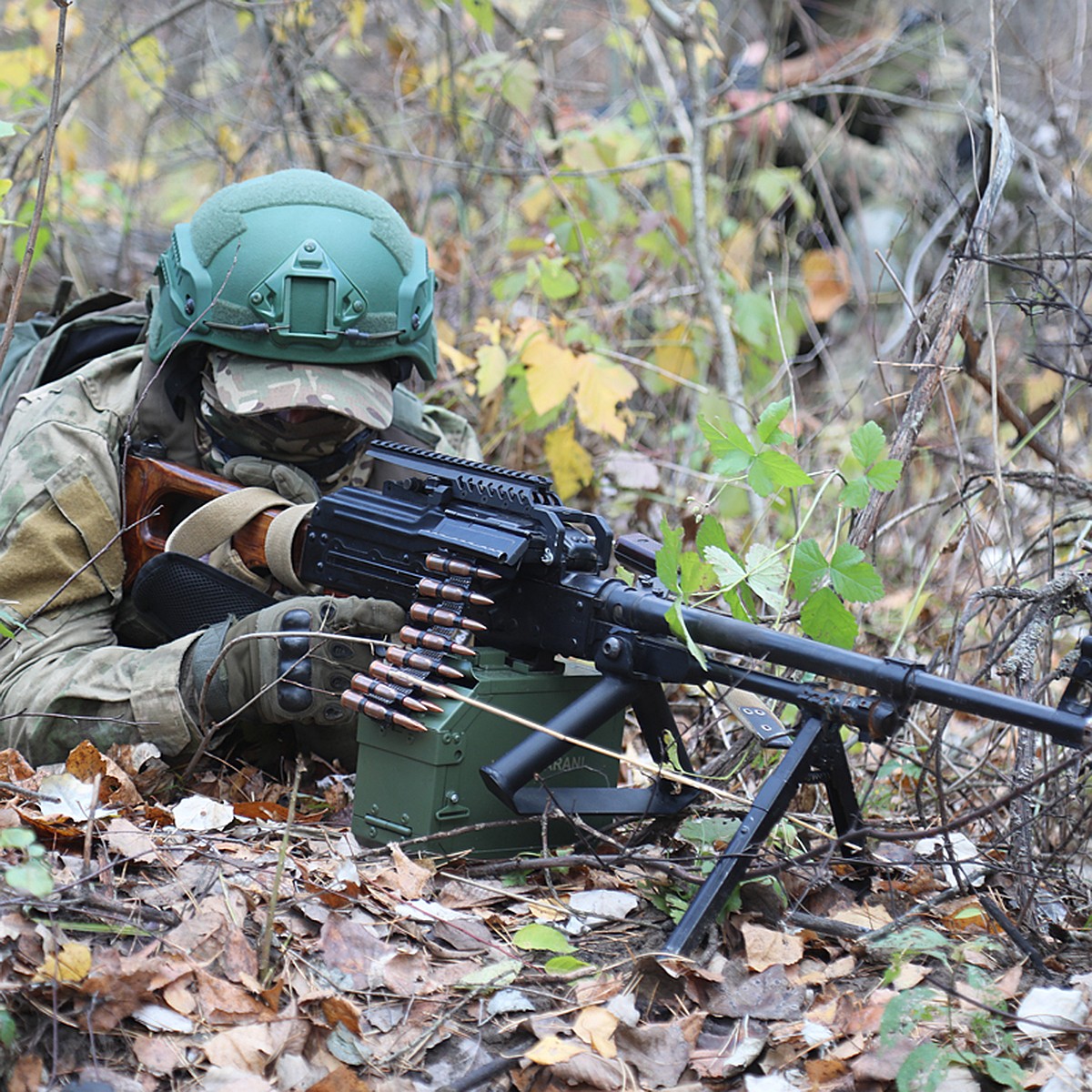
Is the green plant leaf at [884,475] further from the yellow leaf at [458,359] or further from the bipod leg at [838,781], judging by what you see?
the yellow leaf at [458,359]

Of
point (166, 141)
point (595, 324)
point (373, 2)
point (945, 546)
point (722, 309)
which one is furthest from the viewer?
point (166, 141)

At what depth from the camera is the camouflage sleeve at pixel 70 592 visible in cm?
341

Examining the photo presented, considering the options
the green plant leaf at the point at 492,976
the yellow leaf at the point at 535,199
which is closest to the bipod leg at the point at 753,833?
the green plant leaf at the point at 492,976

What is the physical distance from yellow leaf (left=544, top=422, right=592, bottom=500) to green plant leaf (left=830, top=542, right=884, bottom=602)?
2307mm

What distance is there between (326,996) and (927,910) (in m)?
1.40

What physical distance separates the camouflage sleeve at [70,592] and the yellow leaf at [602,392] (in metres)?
1.77

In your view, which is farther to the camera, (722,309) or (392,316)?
(722,309)

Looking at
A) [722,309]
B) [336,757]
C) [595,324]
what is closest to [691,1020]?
[336,757]

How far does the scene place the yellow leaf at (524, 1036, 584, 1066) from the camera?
2301 mm

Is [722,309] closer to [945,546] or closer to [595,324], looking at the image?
[595,324]

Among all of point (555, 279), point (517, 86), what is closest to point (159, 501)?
point (555, 279)

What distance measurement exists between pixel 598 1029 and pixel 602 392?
289cm

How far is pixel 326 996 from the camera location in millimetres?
2432

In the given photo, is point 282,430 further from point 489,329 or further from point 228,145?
point 228,145
